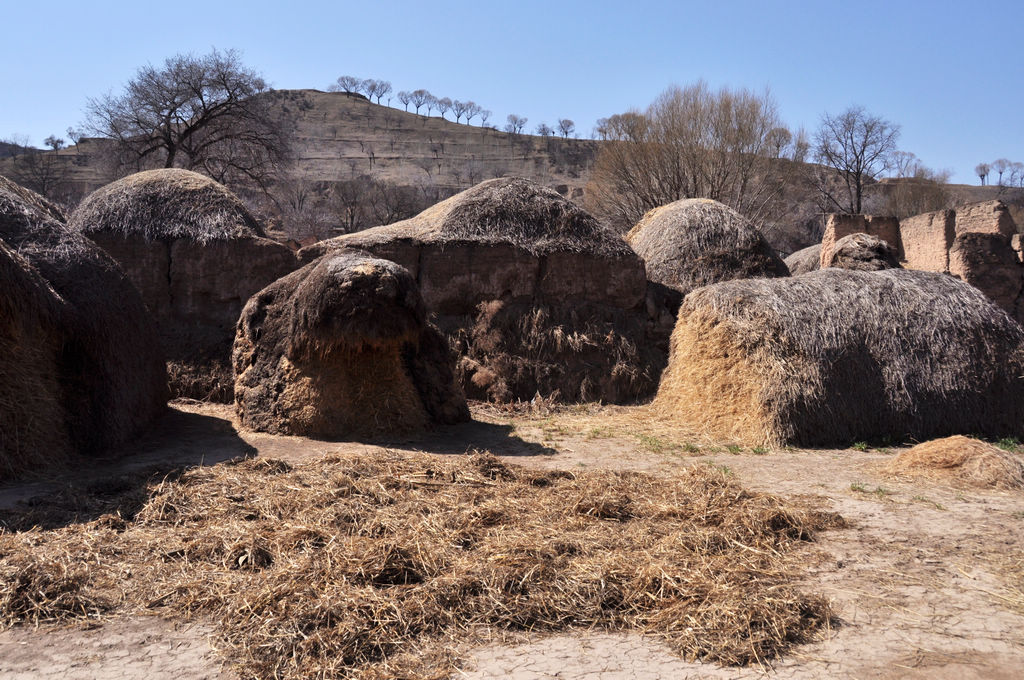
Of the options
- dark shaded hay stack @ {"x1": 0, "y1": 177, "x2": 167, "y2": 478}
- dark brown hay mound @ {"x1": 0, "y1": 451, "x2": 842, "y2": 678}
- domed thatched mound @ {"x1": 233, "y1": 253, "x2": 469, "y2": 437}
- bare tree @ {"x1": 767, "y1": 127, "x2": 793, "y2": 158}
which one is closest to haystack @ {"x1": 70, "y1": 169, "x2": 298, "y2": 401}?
dark shaded hay stack @ {"x1": 0, "y1": 177, "x2": 167, "y2": 478}

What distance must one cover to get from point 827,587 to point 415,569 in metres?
2.12

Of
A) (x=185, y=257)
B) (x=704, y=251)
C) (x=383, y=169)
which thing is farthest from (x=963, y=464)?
(x=383, y=169)

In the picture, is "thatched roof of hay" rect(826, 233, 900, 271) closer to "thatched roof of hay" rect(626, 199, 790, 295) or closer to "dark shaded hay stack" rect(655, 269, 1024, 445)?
"thatched roof of hay" rect(626, 199, 790, 295)

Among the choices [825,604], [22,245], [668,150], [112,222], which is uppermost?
[668,150]

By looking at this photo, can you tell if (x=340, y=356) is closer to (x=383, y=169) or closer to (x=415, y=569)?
(x=415, y=569)

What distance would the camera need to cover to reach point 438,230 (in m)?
11.3

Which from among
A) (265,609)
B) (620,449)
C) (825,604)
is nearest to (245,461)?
(265,609)

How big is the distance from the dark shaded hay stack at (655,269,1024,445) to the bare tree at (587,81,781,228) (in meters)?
17.4

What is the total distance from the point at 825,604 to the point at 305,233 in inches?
1138

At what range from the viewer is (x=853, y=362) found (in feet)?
26.8

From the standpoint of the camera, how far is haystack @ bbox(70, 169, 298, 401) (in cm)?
1033

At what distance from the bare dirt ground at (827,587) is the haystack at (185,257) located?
9.07ft

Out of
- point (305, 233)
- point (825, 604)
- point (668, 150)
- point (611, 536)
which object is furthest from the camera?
point (305, 233)

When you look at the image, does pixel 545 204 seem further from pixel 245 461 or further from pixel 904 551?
pixel 904 551
